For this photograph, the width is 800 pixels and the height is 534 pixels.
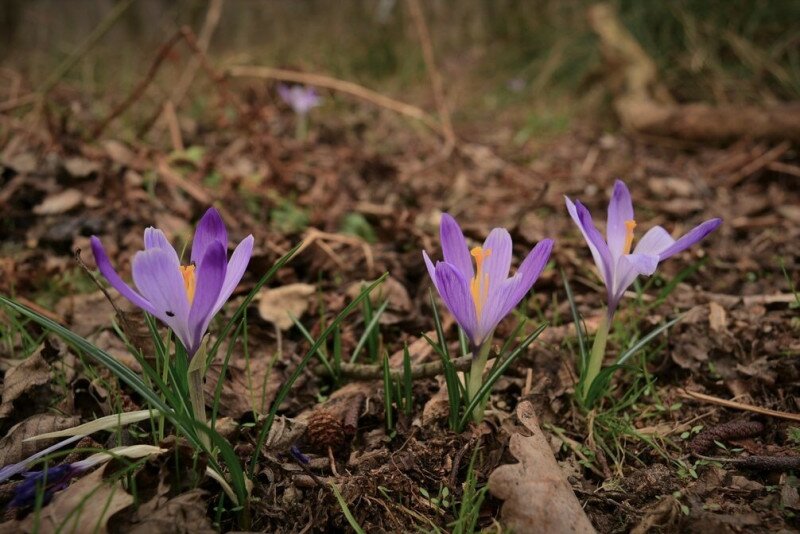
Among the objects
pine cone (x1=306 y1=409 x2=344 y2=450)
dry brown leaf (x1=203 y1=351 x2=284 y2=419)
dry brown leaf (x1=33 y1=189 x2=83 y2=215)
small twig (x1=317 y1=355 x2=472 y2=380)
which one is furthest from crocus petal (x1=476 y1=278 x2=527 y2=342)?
dry brown leaf (x1=33 y1=189 x2=83 y2=215)

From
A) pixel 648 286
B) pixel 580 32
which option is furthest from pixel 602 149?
pixel 648 286

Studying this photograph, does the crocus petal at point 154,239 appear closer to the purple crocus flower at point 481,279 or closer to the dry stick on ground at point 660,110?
the purple crocus flower at point 481,279

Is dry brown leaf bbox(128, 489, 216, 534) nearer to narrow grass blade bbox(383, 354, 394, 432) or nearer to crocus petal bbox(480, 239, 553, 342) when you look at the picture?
narrow grass blade bbox(383, 354, 394, 432)

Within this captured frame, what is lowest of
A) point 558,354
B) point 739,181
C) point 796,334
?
point 739,181

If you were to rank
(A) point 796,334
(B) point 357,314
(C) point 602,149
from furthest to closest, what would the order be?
(C) point 602,149 < (B) point 357,314 < (A) point 796,334

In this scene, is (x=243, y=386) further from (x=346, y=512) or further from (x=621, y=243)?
(x=621, y=243)

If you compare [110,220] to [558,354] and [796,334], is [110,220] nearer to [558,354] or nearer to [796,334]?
[558,354]

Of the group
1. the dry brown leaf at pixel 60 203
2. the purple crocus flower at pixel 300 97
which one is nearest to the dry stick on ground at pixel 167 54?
the dry brown leaf at pixel 60 203

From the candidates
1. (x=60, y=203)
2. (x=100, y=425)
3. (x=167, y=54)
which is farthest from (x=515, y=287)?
(x=167, y=54)
